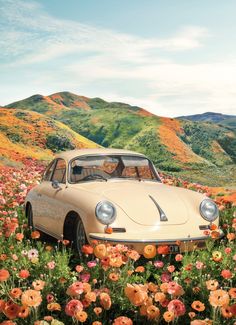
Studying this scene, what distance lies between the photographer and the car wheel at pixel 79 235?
7.11 metres

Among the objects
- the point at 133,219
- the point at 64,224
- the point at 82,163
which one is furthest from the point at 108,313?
the point at 82,163

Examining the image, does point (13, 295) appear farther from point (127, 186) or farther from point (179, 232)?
point (127, 186)

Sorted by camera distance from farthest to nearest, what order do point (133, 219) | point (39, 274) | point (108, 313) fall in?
point (133, 219), point (39, 274), point (108, 313)

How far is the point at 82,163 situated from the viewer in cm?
848

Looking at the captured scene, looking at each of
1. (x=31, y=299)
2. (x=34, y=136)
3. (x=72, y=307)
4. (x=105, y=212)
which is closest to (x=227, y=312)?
(x=72, y=307)

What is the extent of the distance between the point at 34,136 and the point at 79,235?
28.3m

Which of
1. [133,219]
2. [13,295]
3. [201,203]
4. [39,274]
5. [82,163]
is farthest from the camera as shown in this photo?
[82,163]

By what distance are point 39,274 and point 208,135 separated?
46064mm

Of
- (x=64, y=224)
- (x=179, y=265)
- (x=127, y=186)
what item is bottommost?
(x=179, y=265)

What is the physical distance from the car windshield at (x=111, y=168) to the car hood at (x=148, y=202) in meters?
0.74

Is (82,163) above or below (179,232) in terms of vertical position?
above

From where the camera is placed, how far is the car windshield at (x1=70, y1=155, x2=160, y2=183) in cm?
841

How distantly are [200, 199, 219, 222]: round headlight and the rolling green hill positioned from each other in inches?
924

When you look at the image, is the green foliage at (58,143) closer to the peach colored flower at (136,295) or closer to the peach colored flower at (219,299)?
the peach colored flower at (136,295)
